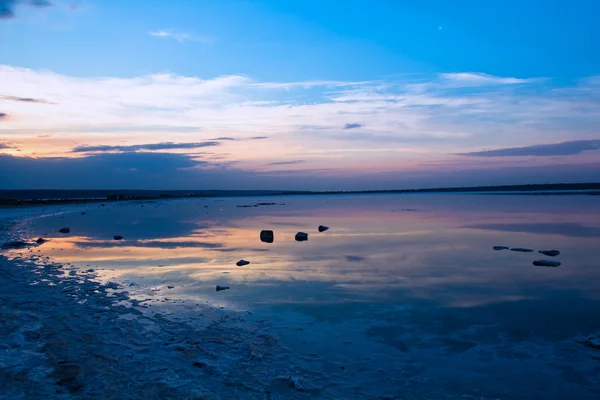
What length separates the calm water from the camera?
23.1ft

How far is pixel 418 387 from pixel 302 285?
6770 mm

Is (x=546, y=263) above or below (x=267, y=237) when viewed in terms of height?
below

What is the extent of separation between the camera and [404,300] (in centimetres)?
1136

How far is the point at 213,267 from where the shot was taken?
Result: 1602cm

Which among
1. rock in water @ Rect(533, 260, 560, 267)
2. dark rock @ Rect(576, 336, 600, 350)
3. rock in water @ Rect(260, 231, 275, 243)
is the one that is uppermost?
rock in water @ Rect(260, 231, 275, 243)

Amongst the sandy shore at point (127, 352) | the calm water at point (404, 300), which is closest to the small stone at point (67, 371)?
the sandy shore at point (127, 352)

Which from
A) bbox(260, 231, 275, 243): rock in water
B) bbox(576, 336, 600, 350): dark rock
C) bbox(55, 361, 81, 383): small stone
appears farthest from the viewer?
bbox(260, 231, 275, 243): rock in water

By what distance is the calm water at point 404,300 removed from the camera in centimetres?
705

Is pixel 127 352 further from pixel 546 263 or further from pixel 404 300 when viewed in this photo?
pixel 546 263

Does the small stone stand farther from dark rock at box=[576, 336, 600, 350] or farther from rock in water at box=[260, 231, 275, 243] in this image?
rock in water at box=[260, 231, 275, 243]

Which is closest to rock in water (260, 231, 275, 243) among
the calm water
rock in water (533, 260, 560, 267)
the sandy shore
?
the calm water

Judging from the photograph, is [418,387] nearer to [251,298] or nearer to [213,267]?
[251,298]

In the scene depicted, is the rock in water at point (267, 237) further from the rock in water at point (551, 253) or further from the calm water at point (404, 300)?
the rock in water at point (551, 253)

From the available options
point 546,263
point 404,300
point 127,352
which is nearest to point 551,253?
point 546,263
